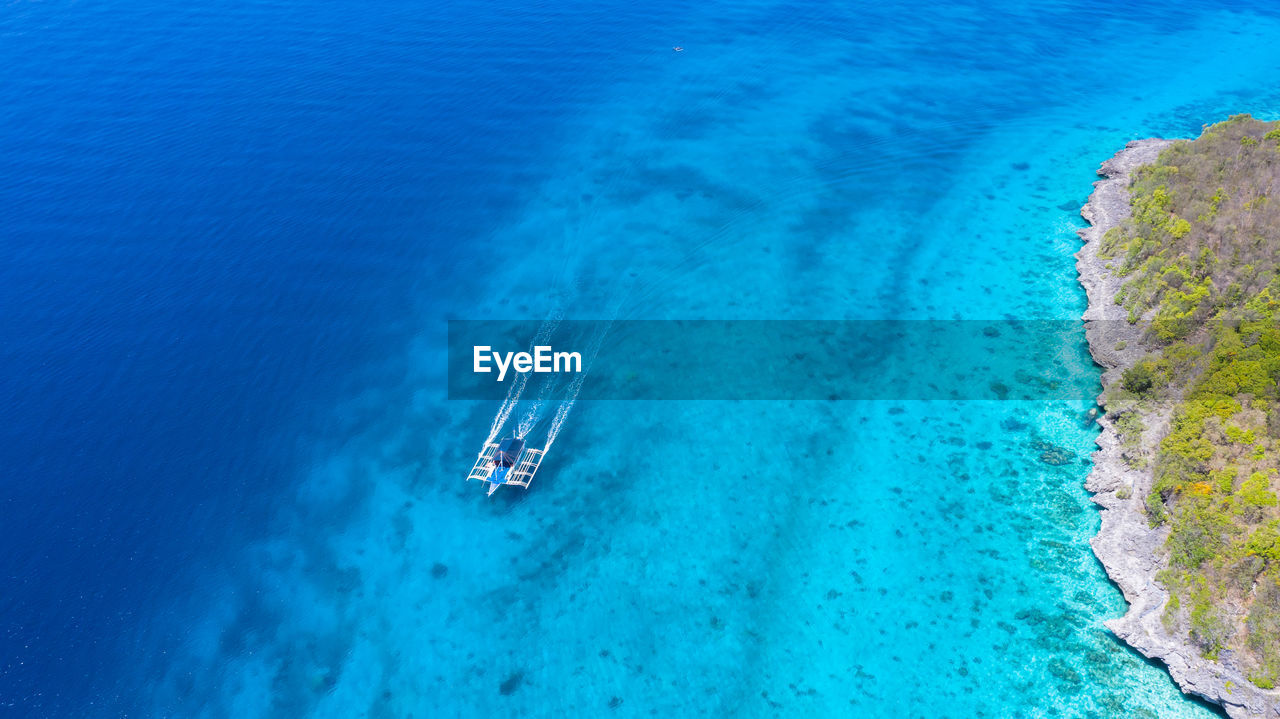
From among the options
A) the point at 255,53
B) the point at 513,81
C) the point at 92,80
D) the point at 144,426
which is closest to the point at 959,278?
the point at 513,81

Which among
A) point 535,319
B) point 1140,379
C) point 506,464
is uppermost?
point 1140,379

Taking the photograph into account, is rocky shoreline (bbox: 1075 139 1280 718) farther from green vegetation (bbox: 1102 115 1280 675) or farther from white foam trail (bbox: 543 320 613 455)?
white foam trail (bbox: 543 320 613 455)

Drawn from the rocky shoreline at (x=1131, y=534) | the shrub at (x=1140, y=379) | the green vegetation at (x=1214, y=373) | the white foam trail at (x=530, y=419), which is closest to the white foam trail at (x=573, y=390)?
the white foam trail at (x=530, y=419)

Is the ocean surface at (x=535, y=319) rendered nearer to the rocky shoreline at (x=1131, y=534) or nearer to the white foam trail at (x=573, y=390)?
the white foam trail at (x=573, y=390)

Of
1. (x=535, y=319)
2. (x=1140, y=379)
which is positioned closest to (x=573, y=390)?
(x=535, y=319)

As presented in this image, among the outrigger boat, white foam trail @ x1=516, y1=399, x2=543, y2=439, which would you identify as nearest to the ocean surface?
the outrigger boat

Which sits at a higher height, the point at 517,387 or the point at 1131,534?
the point at 1131,534

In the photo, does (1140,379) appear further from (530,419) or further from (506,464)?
(506,464)
